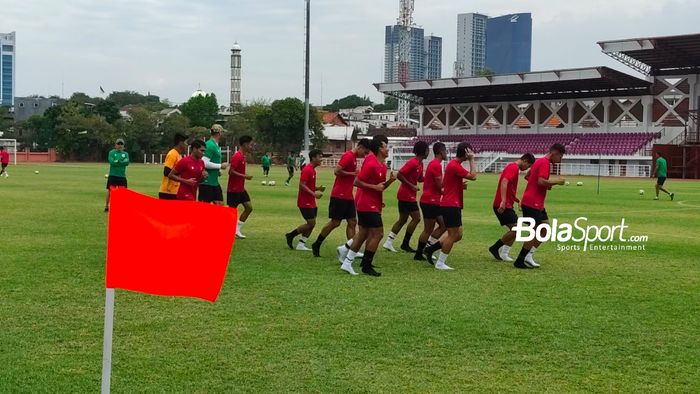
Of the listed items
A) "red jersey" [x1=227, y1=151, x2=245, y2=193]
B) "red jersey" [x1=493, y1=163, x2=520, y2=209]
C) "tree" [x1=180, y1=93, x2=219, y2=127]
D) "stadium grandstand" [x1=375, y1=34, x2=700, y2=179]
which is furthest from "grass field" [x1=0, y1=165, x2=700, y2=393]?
"tree" [x1=180, y1=93, x2=219, y2=127]

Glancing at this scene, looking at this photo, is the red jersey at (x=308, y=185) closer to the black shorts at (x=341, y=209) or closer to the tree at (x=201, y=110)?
the black shorts at (x=341, y=209)

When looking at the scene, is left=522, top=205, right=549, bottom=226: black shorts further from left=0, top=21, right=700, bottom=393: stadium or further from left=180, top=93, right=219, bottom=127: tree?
left=180, top=93, right=219, bottom=127: tree

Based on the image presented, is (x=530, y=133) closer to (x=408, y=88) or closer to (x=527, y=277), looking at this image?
(x=408, y=88)

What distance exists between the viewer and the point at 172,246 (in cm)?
413

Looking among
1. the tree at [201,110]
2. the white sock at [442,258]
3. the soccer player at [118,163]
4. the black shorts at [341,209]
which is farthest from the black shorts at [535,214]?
the tree at [201,110]

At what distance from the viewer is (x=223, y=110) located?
12019cm

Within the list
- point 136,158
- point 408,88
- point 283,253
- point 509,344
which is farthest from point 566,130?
point 509,344

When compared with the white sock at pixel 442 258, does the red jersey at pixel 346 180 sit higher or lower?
higher

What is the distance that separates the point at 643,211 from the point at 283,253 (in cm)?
1428

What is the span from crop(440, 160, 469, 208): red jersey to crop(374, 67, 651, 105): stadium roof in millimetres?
52596

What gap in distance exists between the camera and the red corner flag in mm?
4141

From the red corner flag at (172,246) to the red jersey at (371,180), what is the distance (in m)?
6.45

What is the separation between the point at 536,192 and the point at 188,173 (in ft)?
18.4

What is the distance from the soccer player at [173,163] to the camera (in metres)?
13.4
